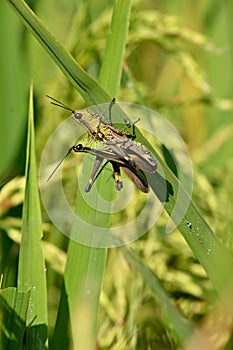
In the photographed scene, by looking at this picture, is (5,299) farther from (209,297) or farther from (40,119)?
(40,119)

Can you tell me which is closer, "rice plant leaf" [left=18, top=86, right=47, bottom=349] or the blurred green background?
"rice plant leaf" [left=18, top=86, right=47, bottom=349]

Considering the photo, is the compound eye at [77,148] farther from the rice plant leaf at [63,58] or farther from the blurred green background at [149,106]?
the blurred green background at [149,106]

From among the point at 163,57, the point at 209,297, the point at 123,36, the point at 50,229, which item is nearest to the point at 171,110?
the point at 163,57

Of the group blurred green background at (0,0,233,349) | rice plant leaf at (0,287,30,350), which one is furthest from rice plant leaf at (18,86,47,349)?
blurred green background at (0,0,233,349)

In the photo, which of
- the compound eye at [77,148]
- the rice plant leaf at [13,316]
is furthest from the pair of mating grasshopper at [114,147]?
the rice plant leaf at [13,316]

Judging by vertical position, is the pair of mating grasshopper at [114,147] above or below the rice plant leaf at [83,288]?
above

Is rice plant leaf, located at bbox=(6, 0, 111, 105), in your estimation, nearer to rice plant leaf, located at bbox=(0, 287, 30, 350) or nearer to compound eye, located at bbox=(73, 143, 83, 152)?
compound eye, located at bbox=(73, 143, 83, 152)

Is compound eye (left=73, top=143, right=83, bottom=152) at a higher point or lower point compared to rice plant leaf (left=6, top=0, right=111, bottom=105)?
lower
